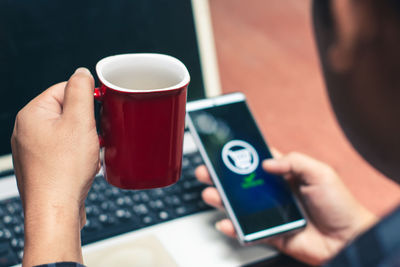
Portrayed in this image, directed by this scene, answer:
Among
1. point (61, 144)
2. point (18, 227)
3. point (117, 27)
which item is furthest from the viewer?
point (117, 27)

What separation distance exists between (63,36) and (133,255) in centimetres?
31

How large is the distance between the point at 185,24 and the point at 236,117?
17cm

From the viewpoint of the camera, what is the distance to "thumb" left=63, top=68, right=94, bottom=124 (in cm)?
46

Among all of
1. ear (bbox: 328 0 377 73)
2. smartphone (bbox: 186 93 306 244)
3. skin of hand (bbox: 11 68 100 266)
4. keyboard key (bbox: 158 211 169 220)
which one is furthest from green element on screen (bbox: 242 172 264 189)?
ear (bbox: 328 0 377 73)

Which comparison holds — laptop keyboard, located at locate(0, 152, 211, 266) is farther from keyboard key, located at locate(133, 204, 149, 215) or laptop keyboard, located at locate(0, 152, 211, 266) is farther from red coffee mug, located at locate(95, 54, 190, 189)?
red coffee mug, located at locate(95, 54, 190, 189)

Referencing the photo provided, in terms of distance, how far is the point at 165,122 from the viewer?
46 cm

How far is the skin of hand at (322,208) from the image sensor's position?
2.25 ft

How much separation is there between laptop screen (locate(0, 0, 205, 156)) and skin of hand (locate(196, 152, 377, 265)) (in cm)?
22

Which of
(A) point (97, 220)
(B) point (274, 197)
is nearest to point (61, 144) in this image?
(A) point (97, 220)

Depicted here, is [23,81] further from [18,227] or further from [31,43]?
[18,227]

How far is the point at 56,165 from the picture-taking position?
1.49 feet

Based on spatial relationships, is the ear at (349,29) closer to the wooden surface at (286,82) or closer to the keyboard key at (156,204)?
the keyboard key at (156,204)

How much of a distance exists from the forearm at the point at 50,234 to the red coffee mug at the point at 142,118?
0.24ft

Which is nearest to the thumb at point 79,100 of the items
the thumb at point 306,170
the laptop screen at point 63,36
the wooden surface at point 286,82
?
the laptop screen at point 63,36
